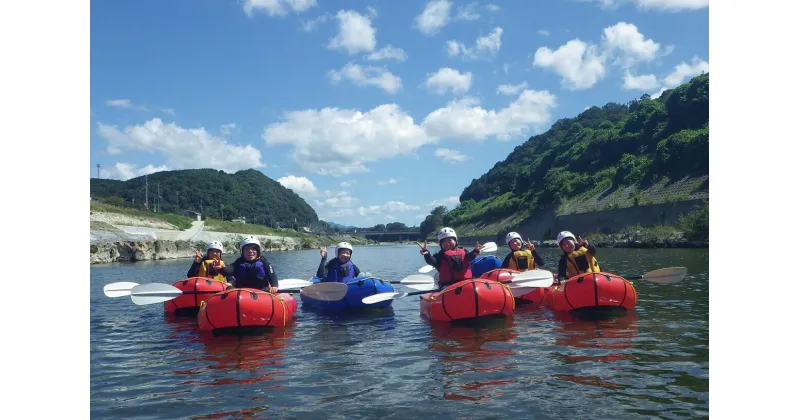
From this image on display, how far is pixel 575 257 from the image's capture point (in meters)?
13.3

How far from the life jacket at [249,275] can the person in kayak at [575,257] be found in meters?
7.37

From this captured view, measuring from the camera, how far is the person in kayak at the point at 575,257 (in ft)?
43.4

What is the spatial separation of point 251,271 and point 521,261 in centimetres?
747

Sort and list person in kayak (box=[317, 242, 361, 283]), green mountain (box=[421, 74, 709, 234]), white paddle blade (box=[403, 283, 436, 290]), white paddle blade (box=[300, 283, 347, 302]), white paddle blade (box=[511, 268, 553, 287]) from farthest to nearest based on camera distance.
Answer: green mountain (box=[421, 74, 709, 234]), person in kayak (box=[317, 242, 361, 283]), white paddle blade (box=[403, 283, 436, 290]), white paddle blade (box=[300, 283, 347, 302]), white paddle blade (box=[511, 268, 553, 287])

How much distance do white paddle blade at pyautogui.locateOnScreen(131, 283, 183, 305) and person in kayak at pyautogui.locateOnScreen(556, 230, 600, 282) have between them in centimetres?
955

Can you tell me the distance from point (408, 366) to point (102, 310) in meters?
11.6

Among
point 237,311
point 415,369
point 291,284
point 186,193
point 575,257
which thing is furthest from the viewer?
point 186,193

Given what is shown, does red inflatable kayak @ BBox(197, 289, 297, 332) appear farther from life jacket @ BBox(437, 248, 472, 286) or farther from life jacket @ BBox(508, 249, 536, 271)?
life jacket @ BBox(508, 249, 536, 271)

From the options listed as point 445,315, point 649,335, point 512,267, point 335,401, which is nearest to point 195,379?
point 335,401

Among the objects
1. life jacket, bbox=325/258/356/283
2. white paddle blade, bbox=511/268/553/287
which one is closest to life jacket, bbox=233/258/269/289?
life jacket, bbox=325/258/356/283

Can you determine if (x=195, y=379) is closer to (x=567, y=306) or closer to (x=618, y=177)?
(x=567, y=306)

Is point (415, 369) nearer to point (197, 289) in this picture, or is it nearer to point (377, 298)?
point (377, 298)

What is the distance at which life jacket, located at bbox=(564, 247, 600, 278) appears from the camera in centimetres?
1323

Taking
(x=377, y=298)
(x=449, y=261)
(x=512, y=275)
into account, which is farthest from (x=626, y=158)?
(x=377, y=298)
